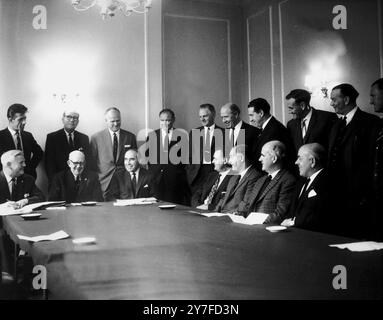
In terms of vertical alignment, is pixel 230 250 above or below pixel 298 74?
below

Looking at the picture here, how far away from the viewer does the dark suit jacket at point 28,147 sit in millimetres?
4449

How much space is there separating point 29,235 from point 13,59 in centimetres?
343

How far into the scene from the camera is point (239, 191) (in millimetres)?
3566

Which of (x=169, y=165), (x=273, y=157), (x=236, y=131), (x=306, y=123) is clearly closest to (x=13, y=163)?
(x=169, y=165)

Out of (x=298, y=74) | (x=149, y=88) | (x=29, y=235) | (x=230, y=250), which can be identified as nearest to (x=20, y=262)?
(x=29, y=235)

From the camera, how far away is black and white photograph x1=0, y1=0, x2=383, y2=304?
1.66 metres

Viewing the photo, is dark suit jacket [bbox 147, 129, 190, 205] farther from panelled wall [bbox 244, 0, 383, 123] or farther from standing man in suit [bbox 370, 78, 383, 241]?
standing man in suit [bbox 370, 78, 383, 241]

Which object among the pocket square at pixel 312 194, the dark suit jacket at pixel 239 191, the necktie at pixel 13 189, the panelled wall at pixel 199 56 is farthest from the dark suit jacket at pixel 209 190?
the panelled wall at pixel 199 56

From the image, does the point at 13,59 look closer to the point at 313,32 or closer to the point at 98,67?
the point at 98,67

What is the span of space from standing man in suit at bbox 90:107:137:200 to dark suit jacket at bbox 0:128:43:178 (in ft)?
2.03

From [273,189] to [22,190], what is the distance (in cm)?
213

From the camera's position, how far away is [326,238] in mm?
2057

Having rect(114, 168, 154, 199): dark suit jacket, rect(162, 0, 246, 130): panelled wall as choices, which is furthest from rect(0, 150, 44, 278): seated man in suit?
rect(162, 0, 246, 130): panelled wall
